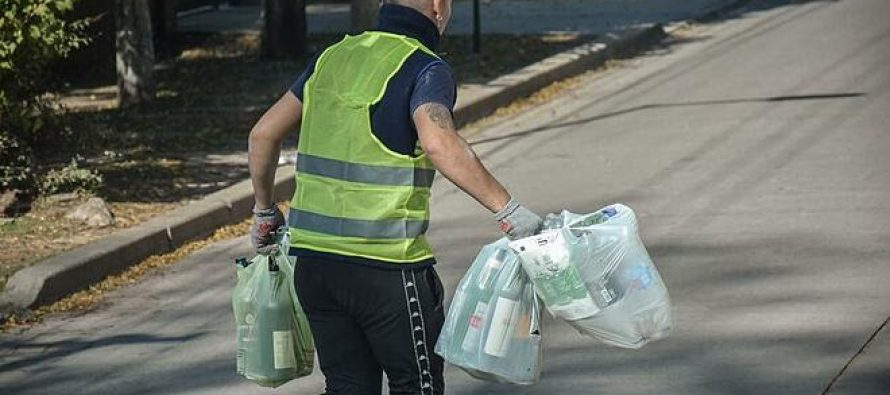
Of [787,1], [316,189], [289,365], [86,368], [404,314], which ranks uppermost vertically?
[316,189]

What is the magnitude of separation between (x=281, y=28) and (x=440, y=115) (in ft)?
47.5

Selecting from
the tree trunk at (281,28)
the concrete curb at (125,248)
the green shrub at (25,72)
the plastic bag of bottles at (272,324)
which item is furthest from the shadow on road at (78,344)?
the tree trunk at (281,28)

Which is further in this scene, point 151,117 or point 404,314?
point 151,117

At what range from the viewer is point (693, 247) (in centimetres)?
984

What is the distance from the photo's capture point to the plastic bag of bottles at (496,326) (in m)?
4.86

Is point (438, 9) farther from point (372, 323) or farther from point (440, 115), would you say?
point (372, 323)

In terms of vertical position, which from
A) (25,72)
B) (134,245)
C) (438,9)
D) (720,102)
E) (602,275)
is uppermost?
(438,9)

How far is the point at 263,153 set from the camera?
5.07 metres

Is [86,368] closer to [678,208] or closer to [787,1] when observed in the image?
[678,208]

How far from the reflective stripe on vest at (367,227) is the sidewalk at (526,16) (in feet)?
54.6

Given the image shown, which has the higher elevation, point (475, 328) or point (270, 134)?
point (270, 134)

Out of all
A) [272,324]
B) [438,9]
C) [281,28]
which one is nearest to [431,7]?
[438,9]

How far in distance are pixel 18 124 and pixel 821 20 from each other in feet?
43.7

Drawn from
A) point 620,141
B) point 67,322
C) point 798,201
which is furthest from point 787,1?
point 67,322
